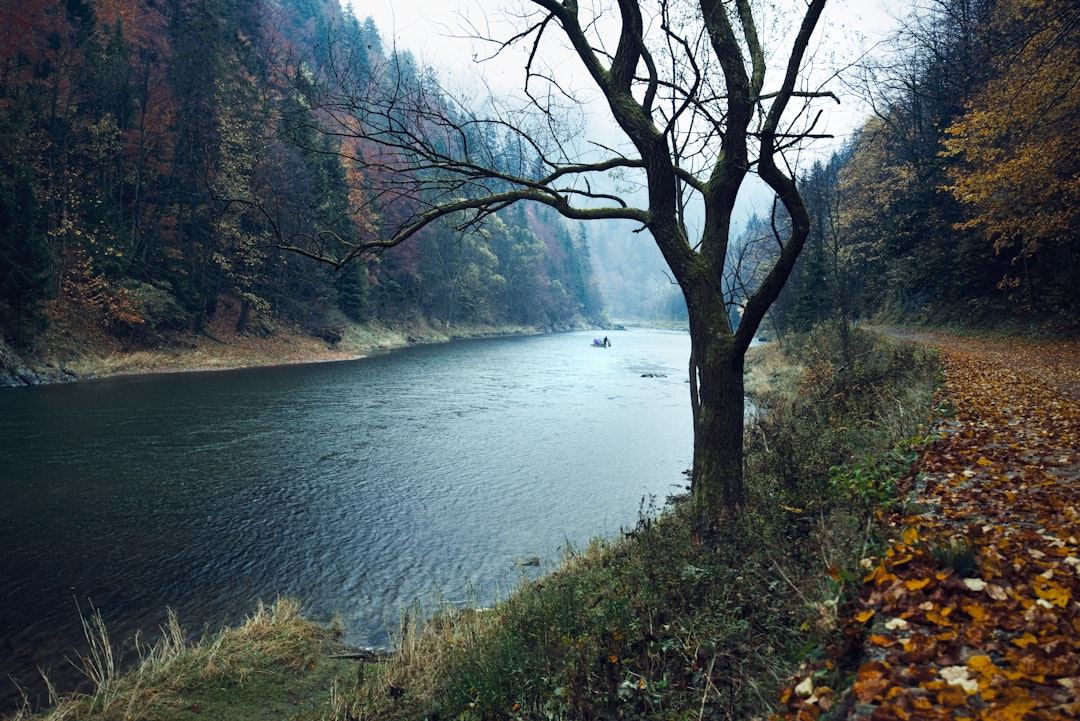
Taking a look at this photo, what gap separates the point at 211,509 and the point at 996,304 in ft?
92.6

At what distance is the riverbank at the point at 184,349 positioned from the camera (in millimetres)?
22250

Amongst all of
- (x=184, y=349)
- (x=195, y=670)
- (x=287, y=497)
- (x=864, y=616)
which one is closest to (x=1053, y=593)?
(x=864, y=616)

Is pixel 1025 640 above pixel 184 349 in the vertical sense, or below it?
below

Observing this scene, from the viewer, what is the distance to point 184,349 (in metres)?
29.2

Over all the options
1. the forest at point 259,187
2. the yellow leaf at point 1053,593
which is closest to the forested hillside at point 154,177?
the forest at point 259,187

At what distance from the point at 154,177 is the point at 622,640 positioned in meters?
38.1

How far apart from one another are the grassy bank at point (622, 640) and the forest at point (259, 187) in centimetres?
1059

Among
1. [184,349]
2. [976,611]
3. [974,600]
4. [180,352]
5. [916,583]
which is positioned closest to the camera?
[976,611]

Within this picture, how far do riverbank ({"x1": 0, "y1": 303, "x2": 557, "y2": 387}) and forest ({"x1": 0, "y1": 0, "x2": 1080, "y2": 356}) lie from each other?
0.67m

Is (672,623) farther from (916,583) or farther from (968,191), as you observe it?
(968,191)

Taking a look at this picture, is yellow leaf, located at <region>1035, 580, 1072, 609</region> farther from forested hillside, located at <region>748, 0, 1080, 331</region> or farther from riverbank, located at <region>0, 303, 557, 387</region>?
riverbank, located at <region>0, 303, 557, 387</region>

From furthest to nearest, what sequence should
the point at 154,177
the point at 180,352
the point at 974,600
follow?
the point at 154,177 → the point at 180,352 → the point at 974,600

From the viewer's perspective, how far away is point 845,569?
3627 millimetres

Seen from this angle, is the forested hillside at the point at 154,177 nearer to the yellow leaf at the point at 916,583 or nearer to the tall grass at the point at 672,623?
the tall grass at the point at 672,623
